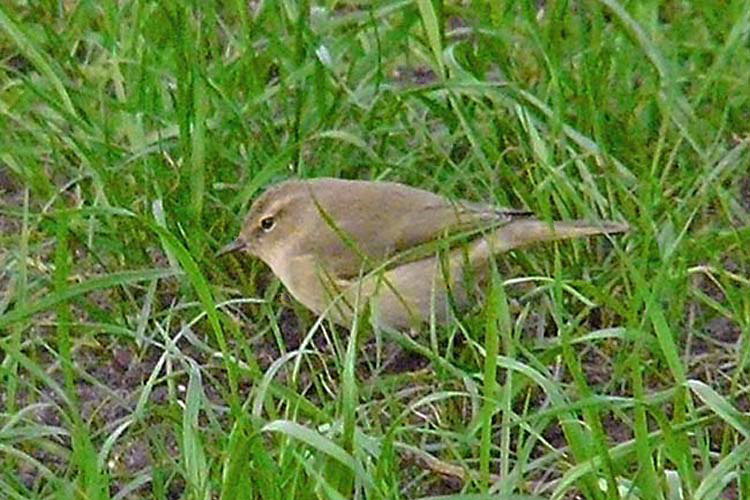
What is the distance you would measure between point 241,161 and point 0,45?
1.55 meters

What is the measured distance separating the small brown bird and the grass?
9 centimetres

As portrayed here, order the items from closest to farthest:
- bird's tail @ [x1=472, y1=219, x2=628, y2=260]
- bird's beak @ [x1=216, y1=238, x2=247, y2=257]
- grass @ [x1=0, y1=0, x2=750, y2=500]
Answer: grass @ [x1=0, y1=0, x2=750, y2=500] < bird's tail @ [x1=472, y1=219, x2=628, y2=260] < bird's beak @ [x1=216, y1=238, x2=247, y2=257]

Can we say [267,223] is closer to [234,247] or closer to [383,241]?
[234,247]

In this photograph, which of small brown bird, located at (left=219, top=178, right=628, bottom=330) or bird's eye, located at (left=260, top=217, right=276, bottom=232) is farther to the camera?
bird's eye, located at (left=260, top=217, right=276, bottom=232)

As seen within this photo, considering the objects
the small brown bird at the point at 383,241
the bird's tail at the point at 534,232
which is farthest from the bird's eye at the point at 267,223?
the bird's tail at the point at 534,232

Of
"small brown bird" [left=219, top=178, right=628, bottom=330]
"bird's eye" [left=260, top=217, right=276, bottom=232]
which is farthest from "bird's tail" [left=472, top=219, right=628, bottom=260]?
"bird's eye" [left=260, top=217, right=276, bottom=232]

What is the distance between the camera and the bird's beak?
5.98 m

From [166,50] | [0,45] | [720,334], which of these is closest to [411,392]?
[720,334]

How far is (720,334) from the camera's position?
5.66m

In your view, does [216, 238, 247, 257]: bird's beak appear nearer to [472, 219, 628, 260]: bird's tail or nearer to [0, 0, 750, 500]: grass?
[0, 0, 750, 500]: grass

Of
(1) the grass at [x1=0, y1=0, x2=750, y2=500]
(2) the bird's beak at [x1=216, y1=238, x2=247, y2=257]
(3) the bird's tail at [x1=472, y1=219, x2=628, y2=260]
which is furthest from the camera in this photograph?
(2) the bird's beak at [x1=216, y1=238, x2=247, y2=257]

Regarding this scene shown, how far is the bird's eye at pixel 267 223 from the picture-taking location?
6021mm

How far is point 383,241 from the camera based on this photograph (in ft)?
19.8

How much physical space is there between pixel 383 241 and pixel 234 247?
1.35 ft
